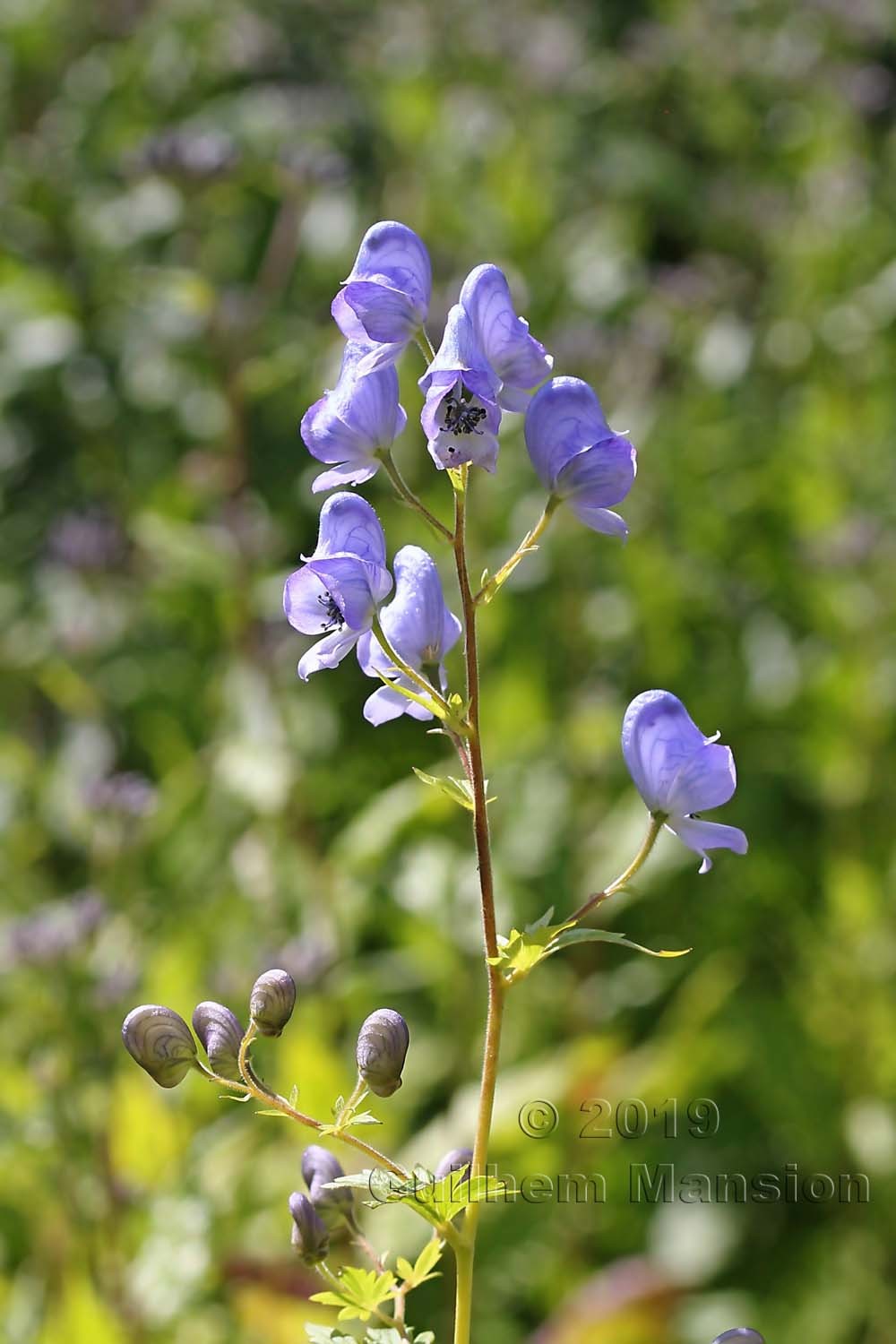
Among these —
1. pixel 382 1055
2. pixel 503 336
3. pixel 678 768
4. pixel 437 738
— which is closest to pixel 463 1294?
pixel 382 1055

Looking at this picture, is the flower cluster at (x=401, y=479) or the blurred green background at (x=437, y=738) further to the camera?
the blurred green background at (x=437, y=738)

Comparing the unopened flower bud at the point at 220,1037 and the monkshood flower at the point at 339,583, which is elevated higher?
the monkshood flower at the point at 339,583

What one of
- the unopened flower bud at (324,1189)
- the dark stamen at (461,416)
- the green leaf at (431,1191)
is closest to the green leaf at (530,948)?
the green leaf at (431,1191)

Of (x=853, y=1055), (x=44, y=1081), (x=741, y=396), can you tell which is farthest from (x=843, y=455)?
(x=44, y=1081)

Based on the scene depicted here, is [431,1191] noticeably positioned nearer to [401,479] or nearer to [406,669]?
[406,669]

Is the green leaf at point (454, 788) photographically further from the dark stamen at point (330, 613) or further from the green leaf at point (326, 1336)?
the green leaf at point (326, 1336)

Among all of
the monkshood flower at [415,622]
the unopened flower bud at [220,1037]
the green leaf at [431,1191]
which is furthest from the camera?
the monkshood flower at [415,622]

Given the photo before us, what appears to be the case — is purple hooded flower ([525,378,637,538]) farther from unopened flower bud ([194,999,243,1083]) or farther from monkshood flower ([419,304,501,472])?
unopened flower bud ([194,999,243,1083])

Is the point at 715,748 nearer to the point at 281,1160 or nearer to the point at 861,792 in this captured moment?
the point at 281,1160
